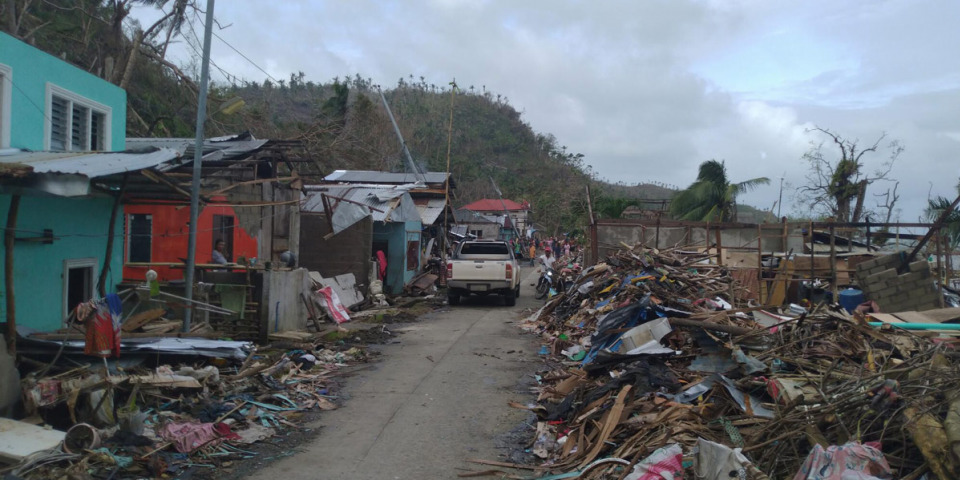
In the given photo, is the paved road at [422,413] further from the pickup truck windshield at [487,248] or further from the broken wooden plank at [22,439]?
the pickup truck windshield at [487,248]

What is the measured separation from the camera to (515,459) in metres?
6.82

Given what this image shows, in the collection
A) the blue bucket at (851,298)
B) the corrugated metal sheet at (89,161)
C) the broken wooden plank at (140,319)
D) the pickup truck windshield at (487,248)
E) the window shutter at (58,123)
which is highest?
the window shutter at (58,123)

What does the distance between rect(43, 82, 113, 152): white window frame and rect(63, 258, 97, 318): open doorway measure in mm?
1981

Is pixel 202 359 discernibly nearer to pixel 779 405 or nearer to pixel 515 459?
pixel 515 459

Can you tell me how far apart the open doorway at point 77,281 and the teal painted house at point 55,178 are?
16mm

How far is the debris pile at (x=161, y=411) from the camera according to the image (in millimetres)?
5992

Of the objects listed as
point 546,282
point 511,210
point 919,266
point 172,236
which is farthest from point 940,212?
point 511,210

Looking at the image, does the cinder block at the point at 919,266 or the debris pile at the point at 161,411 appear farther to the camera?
the cinder block at the point at 919,266

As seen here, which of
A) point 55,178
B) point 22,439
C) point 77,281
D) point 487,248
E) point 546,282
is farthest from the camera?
point 546,282

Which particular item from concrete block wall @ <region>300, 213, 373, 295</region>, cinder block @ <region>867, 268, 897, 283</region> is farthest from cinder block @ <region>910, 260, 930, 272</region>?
concrete block wall @ <region>300, 213, 373, 295</region>

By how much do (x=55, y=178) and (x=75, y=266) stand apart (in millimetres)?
4068

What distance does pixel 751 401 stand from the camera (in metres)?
6.46

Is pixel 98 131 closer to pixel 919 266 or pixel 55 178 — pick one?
pixel 55 178

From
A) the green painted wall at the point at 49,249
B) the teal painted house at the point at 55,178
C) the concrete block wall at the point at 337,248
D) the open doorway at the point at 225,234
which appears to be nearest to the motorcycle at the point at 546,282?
the concrete block wall at the point at 337,248
